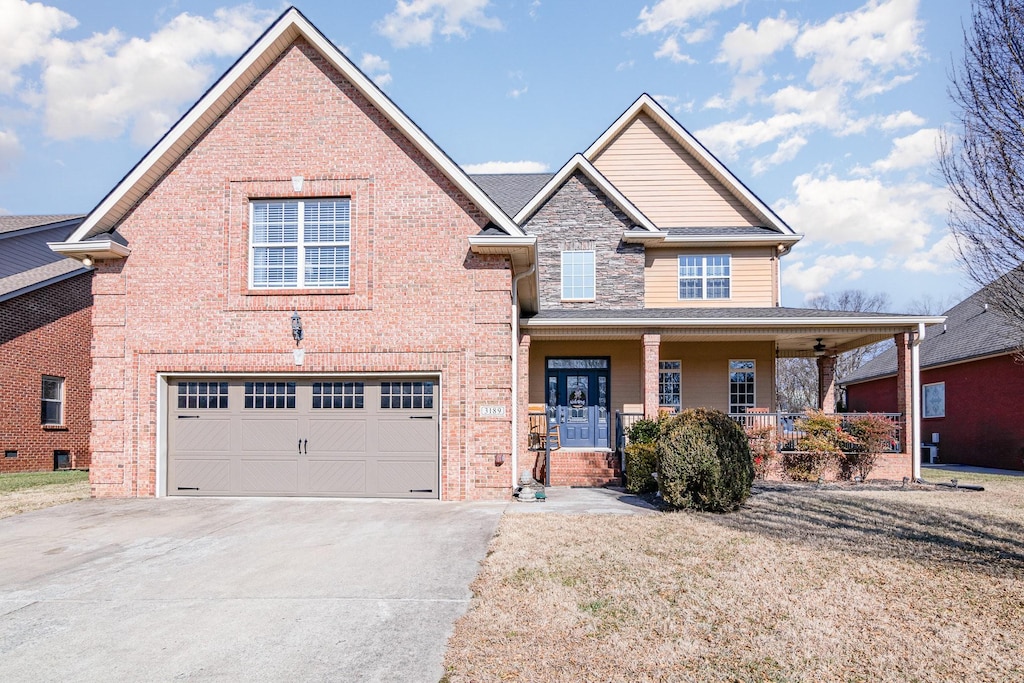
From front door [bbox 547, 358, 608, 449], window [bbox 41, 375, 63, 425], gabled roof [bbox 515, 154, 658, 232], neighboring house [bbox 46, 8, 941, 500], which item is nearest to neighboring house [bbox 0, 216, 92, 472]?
window [bbox 41, 375, 63, 425]

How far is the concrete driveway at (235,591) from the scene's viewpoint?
516 centimetres

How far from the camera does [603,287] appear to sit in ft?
62.6

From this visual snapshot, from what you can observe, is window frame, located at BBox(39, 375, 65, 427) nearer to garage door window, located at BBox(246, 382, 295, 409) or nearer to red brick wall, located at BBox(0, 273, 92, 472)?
red brick wall, located at BBox(0, 273, 92, 472)

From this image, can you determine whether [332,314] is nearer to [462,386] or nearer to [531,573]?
[462,386]

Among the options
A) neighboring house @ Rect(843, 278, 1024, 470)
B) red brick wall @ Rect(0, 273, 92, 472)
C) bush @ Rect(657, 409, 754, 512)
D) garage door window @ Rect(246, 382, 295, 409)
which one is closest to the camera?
bush @ Rect(657, 409, 754, 512)

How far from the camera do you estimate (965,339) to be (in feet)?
80.3

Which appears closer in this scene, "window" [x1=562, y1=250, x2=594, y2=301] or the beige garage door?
the beige garage door

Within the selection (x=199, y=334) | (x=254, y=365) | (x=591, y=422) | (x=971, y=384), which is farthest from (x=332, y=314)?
(x=971, y=384)

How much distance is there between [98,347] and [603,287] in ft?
39.5

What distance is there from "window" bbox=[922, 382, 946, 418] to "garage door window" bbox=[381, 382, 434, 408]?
21677 mm

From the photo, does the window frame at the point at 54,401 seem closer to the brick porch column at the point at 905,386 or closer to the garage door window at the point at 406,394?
the garage door window at the point at 406,394

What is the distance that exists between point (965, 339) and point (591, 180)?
50.8ft

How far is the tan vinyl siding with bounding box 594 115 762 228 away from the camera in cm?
2017

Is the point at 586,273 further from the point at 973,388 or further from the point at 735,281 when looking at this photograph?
the point at 973,388
